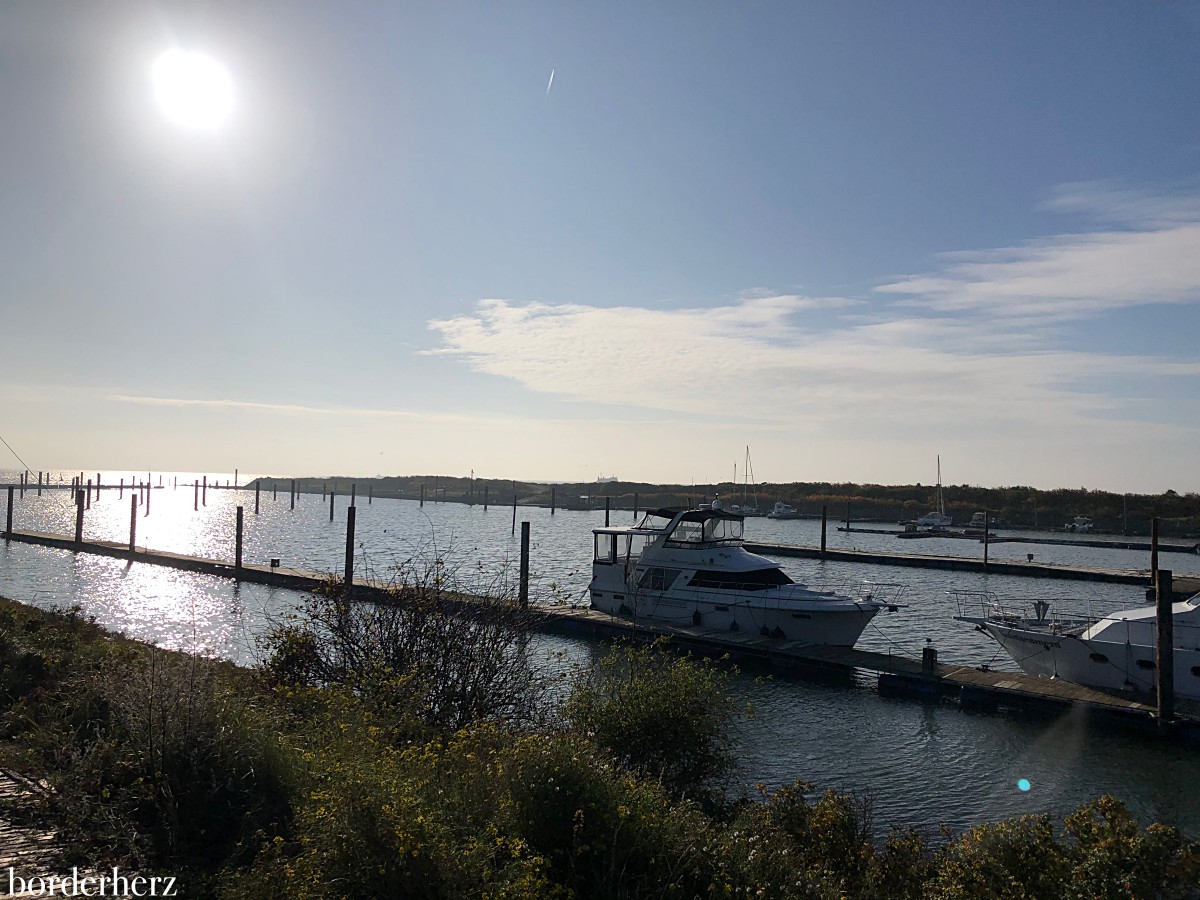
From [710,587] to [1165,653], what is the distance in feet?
41.6

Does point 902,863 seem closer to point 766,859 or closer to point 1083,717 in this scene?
point 766,859

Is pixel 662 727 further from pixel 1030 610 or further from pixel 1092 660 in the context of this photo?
pixel 1030 610

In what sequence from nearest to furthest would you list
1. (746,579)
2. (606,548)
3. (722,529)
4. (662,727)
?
(662,727), (746,579), (722,529), (606,548)

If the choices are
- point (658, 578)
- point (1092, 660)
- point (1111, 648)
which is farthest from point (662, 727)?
point (658, 578)

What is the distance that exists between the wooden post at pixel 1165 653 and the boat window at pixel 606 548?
1680 cm

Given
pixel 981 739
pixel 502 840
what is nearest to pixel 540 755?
pixel 502 840

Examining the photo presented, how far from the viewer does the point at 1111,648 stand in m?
19.9

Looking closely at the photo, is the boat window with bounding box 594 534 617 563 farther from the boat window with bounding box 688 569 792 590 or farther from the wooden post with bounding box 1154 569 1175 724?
the wooden post with bounding box 1154 569 1175 724

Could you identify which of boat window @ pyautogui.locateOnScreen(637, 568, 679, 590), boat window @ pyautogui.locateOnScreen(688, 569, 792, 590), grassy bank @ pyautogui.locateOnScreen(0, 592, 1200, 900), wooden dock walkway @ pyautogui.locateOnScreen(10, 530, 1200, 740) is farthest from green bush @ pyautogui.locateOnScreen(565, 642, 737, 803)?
boat window @ pyautogui.locateOnScreen(637, 568, 679, 590)

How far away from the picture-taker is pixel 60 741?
8453 mm

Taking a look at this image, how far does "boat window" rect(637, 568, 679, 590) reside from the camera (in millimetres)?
28141

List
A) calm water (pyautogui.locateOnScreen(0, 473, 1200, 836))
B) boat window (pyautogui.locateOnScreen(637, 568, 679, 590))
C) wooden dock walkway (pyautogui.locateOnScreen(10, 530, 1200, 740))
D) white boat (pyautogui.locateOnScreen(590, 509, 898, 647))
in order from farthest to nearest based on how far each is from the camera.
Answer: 1. boat window (pyautogui.locateOnScreen(637, 568, 679, 590))
2. white boat (pyautogui.locateOnScreen(590, 509, 898, 647))
3. wooden dock walkway (pyautogui.locateOnScreen(10, 530, 1200, 740))
4. calm water (pyautogui.locateOnScreen(0, 473, 1200, 836))

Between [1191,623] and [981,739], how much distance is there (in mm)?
6346

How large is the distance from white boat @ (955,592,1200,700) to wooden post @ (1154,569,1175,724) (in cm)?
78
